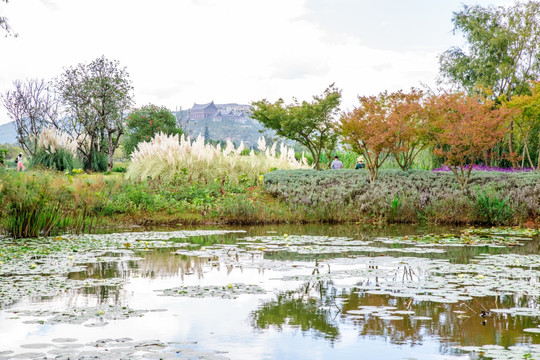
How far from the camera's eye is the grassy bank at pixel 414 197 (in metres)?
14.2

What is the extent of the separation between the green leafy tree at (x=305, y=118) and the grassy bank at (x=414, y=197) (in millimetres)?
4199

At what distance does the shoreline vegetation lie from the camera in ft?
44.6

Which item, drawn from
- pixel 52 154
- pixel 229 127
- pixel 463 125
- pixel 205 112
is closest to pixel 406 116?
pixel 463 125

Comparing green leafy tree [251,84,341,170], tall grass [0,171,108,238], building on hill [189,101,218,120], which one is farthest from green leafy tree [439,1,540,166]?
building on hill [189,101,218,120]

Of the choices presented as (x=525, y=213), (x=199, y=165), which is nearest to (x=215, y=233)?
(x=199, y=165)

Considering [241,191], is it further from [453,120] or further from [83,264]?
[83,264]

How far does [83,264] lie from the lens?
7164 millimetres

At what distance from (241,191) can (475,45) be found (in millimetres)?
24280

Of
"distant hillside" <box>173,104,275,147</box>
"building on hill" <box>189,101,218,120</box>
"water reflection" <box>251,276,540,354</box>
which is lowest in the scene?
"water reflection" <box>251,276,540,354</box>

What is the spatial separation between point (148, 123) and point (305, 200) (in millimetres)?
27161

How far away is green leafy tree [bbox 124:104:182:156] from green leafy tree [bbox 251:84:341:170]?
18.0 meters

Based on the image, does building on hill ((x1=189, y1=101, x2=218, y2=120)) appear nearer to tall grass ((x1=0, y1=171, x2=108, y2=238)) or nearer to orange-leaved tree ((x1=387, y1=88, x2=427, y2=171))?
orange-leaved tree ((x1=387, y1=88, x2=427, y2=171))

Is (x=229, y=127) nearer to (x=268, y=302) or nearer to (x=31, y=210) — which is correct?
(x=31, y=210)

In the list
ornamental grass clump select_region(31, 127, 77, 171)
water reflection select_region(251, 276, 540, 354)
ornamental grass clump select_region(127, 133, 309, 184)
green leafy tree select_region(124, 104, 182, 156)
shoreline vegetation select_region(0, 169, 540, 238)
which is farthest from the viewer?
green leafy tree select_region(124, 104, 182, 156)
